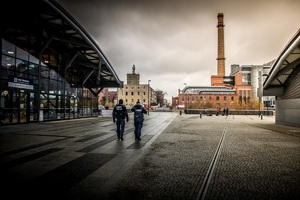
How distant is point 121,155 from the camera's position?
6648 mm

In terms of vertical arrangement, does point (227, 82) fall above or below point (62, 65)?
above

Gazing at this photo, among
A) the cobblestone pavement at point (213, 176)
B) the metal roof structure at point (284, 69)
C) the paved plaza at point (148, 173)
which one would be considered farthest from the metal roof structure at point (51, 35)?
the metal roof structure at point (284, 69)

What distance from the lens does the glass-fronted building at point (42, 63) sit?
48.5 feet

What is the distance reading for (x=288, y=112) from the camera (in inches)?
716

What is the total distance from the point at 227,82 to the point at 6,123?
91851 millimetres

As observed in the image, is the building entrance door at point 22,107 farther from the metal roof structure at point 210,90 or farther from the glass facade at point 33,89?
the metal roof structure at point 210,90

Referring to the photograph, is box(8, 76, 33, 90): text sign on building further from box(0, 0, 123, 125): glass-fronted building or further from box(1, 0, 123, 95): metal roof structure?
box(1, 0, 123, 95): metal roof structure

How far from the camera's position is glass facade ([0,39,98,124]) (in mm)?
14672

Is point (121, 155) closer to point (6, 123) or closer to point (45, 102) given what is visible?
point (6, 123)

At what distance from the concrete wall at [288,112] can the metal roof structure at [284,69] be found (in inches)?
48.9

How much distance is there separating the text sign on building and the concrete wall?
21998mm

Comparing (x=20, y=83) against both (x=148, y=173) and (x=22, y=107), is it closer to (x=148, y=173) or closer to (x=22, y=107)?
(x=22, y=107)

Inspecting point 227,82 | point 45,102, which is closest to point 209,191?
point 45,102

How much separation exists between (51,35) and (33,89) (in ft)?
17.1
